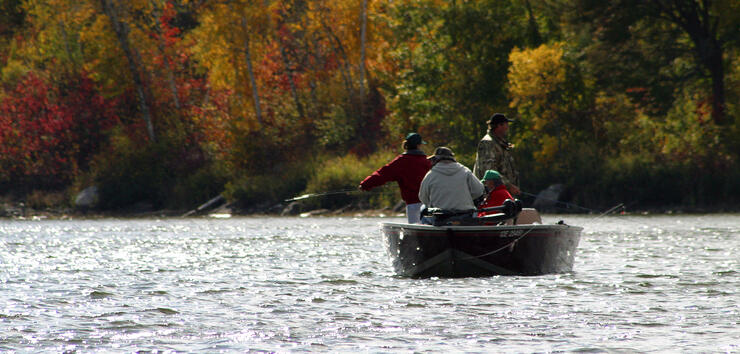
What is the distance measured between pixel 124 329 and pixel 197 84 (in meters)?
45.9

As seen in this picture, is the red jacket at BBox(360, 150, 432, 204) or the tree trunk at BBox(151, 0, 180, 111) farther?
the tree trunk at BBox(151, 0, 180, 111)

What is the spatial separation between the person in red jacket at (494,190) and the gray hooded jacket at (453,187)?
24cm

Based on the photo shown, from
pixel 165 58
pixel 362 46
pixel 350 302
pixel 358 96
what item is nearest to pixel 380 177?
pixel 350 302

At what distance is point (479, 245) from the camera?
14984mm

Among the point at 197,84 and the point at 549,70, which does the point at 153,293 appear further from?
the point at 197,84

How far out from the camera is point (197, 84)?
2218 inches

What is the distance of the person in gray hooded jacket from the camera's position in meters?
15.0

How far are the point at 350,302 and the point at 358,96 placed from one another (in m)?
39.7

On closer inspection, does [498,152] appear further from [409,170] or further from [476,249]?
[476,249]

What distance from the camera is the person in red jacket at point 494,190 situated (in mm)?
15211

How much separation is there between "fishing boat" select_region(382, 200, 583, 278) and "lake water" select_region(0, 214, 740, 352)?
189mm

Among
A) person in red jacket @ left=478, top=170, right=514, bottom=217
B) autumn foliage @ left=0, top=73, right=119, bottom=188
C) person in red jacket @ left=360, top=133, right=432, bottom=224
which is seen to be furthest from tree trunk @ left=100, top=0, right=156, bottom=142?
person in red jacket @ left=478, top=170, right=514, bottom=217

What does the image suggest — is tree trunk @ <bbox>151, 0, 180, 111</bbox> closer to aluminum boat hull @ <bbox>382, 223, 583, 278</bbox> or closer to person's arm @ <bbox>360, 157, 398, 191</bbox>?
person's arm @ <bbox>360, 157, 398, 191</bbox>

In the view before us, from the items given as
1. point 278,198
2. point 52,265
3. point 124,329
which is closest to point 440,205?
point 124,329
